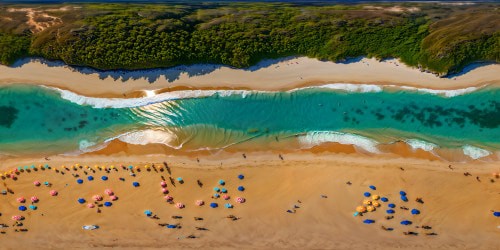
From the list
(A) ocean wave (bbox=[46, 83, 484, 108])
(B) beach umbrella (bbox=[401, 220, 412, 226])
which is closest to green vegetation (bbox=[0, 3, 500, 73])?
(A) ocean wave (bbox=[46, 83, 484, 108])

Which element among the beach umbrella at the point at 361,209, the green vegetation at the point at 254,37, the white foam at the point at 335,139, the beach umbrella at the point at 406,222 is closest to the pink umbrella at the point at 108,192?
the green vegetation at the point at 254,37

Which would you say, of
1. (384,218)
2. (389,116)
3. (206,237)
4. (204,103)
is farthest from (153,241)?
(389,116)

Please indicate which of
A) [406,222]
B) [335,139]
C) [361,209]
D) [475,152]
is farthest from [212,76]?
[475,152]

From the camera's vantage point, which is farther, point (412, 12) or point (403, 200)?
point (412, 12)

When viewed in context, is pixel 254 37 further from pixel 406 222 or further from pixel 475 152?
pixel 475 152

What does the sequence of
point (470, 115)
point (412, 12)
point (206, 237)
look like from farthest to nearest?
point (412, 12), point (470, 115), point (206, 237)

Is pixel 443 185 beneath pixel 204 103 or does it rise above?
beneath

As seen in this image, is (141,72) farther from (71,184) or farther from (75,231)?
(75,231)
